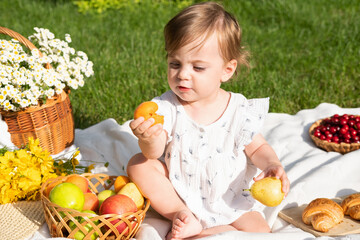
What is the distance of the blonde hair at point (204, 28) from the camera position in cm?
225

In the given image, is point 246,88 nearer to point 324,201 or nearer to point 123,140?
point 123,140

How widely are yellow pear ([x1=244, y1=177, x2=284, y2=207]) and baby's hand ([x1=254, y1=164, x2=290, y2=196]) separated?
1.2 inches

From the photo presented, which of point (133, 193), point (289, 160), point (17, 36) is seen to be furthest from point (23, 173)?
point (289, 160)

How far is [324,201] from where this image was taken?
2.42m

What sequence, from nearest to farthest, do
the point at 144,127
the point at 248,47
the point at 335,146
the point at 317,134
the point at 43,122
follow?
the point at 144,127 < the point at 43,122 < the point at 335,146 < the point at 317,134 < the point at 248,47

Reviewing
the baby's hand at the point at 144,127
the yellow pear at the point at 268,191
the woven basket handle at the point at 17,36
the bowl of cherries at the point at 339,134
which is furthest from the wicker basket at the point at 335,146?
the woven basket handle at the point at 17,36

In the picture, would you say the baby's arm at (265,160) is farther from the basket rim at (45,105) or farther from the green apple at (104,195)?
the basket rim at (45,105)

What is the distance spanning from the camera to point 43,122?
2.87 m

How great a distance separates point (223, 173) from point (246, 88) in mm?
1635

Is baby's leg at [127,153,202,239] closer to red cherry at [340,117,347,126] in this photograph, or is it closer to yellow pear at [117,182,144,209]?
yellow pear at [117,182,144,209]

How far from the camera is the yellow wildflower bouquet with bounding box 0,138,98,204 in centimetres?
248

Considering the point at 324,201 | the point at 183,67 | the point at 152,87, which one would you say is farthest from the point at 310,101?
the point at 183,67

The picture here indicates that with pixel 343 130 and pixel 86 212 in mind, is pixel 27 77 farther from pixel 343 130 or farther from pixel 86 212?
pixel 343 130

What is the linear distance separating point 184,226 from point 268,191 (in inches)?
17.9
